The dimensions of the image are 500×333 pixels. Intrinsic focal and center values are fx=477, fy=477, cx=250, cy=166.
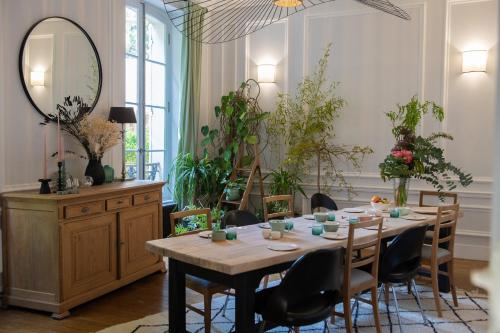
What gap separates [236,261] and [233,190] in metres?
3.57

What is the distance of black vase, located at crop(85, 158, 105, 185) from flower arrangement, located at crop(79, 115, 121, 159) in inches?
2.0

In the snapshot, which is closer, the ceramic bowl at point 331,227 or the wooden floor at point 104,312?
the ceramic bowl at point 331,227

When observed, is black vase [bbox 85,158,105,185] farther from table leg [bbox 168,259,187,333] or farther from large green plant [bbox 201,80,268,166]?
large green plant [bbox 201,80,268,166]

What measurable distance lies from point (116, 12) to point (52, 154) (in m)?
1.69

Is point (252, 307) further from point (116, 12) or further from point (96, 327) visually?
point (116, 12)

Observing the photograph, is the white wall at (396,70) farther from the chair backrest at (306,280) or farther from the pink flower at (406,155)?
the chair backrest at (306,280)

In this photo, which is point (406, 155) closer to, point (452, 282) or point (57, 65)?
point (452, 282)

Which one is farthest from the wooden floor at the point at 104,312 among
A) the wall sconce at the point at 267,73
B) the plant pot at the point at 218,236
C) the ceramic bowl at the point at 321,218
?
the wall sconce at the point at 267,73

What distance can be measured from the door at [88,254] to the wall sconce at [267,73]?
3190mm

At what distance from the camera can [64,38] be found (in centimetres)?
432

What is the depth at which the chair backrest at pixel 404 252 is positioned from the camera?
324 centimetres

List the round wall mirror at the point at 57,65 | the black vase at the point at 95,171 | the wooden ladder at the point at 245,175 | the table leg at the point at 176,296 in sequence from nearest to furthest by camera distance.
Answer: the table leg at the point at 176,296, the round wall mirror at the point at 57,65, the black vase at the point at 95,171, the wooden ladder at the point at 245,175

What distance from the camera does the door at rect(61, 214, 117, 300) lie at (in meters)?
3.66

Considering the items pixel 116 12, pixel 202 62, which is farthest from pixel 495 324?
pixel 202 62
